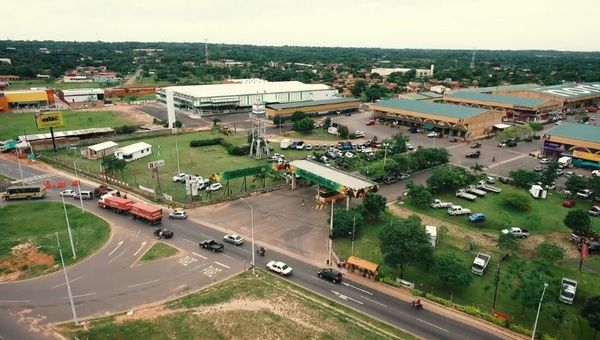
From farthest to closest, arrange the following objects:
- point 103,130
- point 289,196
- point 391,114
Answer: point 391,114, point 103,130, point 289,196

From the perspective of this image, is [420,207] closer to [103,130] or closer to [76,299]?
[76,299]

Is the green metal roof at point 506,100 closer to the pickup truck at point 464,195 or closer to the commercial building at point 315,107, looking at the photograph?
the commercial building at point 315,107

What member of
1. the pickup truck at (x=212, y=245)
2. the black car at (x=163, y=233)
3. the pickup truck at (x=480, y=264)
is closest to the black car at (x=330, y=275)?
the pickup truck at (x=212, y=245)

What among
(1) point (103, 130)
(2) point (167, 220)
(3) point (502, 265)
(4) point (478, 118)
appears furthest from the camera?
(4) point (478, 118)

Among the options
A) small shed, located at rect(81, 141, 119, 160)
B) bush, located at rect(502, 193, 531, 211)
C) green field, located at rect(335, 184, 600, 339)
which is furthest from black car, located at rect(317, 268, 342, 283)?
small shed, located at rect(81, 141, 119, 160)

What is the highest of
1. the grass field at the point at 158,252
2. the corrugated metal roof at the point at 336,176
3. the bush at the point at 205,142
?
the corrugated metal roof at the point at 336,176

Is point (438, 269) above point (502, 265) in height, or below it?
above

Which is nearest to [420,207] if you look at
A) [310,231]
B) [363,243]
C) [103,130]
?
[363,243]
